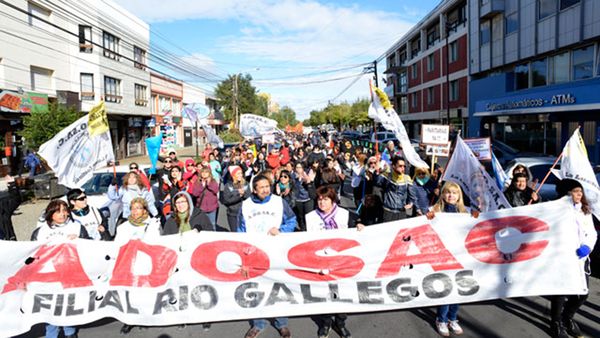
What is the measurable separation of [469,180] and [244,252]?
2.83 meters

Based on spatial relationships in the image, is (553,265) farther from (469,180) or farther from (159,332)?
(159,332)

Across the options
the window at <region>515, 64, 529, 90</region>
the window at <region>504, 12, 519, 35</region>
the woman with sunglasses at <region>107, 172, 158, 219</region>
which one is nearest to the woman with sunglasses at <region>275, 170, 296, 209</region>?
the woman with sunglasses at <region>107, 172, 158, 219</region>

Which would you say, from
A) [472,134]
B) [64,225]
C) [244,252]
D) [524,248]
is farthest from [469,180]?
[472,134]

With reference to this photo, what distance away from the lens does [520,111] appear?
23750 millimetres

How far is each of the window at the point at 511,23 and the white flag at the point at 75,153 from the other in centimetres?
2568

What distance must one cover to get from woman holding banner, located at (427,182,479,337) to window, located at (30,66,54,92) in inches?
942

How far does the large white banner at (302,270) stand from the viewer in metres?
4.19

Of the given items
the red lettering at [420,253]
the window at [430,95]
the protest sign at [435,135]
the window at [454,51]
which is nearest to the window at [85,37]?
the protest sign at [435,135]

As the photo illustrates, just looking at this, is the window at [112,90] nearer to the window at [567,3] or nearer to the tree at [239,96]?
the window at [567,3]

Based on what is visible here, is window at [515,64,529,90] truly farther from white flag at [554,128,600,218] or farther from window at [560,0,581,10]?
white flag at [554,128,600,218]

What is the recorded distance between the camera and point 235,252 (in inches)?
172

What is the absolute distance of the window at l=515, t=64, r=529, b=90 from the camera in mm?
25250

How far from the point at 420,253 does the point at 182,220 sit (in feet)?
8.88

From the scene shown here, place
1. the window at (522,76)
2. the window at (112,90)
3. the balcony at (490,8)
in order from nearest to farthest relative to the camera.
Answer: the window at (522,76) < the balcony at (490,8) < the window at (112,90)
